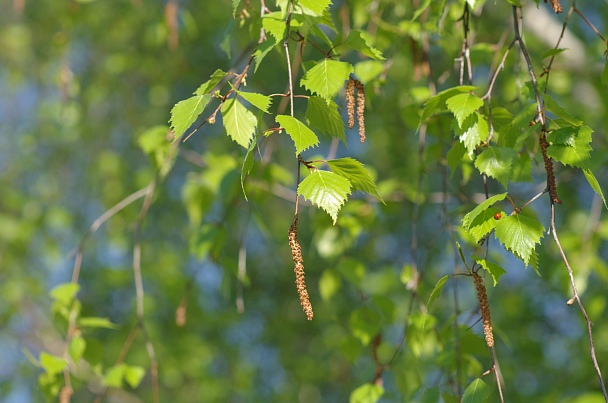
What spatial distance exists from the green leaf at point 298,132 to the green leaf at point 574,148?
0.38 m

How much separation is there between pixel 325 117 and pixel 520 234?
0.35 metres

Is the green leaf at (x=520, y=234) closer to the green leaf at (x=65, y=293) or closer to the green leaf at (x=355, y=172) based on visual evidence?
the green leaf at (x=355, y=172)

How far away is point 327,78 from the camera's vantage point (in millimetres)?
1131

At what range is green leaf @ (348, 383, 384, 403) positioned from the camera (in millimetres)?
1611

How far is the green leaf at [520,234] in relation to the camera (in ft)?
3.47

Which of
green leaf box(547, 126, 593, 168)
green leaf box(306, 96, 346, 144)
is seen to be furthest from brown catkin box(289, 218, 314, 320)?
green leaf box(547, 126, 593, 168)

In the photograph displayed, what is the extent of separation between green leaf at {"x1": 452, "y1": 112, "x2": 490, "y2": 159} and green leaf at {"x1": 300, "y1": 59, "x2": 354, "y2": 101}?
0.23m

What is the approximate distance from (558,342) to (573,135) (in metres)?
3.34

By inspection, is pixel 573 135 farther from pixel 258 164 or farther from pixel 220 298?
pixel 220 298

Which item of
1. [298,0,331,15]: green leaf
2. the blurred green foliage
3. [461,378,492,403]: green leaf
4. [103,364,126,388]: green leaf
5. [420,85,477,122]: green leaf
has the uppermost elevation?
[298,0,331,15]: green leaf

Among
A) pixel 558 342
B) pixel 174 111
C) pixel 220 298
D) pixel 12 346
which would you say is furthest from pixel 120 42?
pixel 174 111

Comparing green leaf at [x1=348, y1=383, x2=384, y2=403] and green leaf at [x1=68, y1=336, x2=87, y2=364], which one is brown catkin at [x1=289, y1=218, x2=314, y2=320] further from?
green leaf at [x1=68, y1=336, x2=87, y2=364]

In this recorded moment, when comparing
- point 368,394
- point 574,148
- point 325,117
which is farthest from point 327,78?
point 368,394

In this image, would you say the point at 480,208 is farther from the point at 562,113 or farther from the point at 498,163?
the point at 562,113
